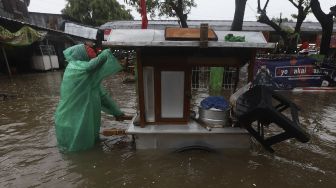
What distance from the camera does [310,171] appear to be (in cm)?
495

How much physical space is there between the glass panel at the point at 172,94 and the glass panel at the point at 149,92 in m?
0.18

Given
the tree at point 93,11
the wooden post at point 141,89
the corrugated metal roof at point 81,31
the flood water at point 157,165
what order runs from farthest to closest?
1. the tree at point 93,11
2. the corrugated metal roof at point 81,31
3. the wooden post at point 141,89
4. the flood water at point 157,165

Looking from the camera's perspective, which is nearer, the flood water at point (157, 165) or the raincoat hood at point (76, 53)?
the flood water at point (157, 165)

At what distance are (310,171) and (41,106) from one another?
811 centimetres

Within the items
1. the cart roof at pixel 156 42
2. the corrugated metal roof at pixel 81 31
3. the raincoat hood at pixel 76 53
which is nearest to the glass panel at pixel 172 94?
the cart roof at pixel 156 42

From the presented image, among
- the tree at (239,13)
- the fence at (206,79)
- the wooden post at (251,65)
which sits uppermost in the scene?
the tree at (239,13)

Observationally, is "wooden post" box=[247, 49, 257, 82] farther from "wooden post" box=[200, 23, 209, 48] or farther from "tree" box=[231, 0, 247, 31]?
"tree" box=[231, 0, 247, 31]

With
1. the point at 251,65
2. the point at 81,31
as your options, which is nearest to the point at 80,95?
the point at 251,65

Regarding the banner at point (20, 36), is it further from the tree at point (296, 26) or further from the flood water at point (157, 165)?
the tree at point (296, 26)

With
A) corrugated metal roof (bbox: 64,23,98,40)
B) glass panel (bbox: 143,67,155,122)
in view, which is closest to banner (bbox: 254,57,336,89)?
glass panel (bbox: 143,67,155,122)

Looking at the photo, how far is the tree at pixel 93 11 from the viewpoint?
3944 cm

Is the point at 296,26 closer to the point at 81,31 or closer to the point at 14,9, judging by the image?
the point at 81,31

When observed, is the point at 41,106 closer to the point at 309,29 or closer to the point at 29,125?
the point at 29,125

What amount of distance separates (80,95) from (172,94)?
160 centimetres
